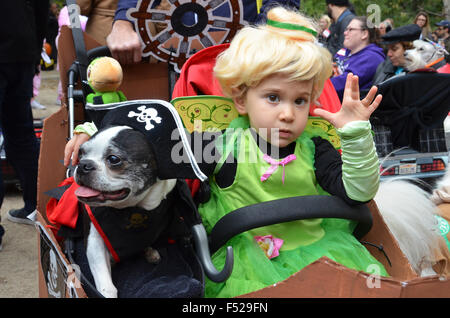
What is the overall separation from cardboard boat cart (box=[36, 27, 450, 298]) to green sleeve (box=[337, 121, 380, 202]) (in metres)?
0.22

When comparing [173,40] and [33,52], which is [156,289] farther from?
[33,52]

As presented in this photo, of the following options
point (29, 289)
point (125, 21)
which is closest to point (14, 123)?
point (29, 289)

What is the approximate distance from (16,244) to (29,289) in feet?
2.00

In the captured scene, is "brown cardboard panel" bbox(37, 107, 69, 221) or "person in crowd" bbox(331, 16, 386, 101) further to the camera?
"person in crowd" bbox(331, 16, 386, 101)

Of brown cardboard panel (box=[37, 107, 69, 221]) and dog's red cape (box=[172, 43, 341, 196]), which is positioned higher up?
dog's red cape (box=[172, 43, 341, 196])

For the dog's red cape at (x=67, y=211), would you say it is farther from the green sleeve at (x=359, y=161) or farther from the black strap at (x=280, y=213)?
the green sleeve at (x=359, y=161)

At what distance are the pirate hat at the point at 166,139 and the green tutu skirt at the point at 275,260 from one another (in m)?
0.37

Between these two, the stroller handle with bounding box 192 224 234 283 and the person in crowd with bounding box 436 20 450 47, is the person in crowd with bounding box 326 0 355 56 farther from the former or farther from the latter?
the stroller handle with bounding box 192 224 234 283

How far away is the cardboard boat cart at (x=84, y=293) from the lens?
1.18 meters

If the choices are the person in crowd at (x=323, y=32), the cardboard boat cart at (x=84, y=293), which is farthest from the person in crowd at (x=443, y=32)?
the cardboard boat cart at (x=84, y=293)

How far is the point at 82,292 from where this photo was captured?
4.50 ft

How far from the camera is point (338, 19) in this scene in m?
6.48

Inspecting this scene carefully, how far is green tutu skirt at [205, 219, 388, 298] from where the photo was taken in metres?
1.60

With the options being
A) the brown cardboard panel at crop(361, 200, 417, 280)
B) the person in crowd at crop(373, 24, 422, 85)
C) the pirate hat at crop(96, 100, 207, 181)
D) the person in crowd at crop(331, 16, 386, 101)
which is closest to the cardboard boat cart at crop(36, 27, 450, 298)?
the brown cardboard panel at crop(361, 200, 417, 280)
